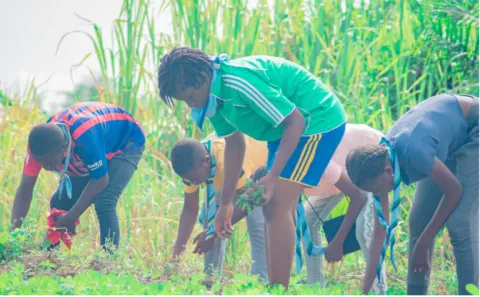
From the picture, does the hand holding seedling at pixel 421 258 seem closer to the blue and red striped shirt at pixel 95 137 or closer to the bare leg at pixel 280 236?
the bare leg at pixel 280 236

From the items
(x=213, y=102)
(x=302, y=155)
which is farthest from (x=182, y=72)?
(x=302, y=155)

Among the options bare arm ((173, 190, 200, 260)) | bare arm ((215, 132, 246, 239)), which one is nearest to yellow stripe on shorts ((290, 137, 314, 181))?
bare arm ((215, 132, 246, 239))

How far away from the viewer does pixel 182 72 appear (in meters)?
3.93

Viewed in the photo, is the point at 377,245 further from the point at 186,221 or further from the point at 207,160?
the point at 186,221

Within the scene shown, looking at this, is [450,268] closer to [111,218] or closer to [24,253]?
[111,218]

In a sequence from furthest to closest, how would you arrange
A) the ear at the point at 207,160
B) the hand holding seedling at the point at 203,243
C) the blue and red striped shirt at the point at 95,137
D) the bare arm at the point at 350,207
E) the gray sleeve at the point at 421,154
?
the blue and red striped shirt at the point at 95,137 → the ear at the point at 207,160 → the bare arm at the point at 350,207 → the hand holding seedling at the point at 203,243 → the gray sleeve at the point at 421,154

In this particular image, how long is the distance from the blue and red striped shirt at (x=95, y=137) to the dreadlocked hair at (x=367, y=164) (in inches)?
72.8

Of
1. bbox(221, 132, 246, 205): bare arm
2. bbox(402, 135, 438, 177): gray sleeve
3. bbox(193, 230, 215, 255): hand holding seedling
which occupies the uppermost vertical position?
bbox(402, 135, 438, 177): gray sleeve

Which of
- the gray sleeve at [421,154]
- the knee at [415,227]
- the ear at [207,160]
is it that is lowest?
the knee at [415,227]

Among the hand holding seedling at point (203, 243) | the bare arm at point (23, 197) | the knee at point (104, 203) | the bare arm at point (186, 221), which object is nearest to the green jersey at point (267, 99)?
the hand holding seedling at point (203, 243)

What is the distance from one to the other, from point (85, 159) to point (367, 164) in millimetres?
1978

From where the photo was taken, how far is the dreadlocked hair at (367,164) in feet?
13.1

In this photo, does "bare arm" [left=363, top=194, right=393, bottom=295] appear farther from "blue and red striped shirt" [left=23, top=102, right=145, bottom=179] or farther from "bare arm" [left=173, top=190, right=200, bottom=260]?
"blue and red striped shirt" [left=23, top=102, right=145, bottom=179]

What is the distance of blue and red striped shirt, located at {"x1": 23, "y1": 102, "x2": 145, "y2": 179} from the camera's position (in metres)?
5.13
